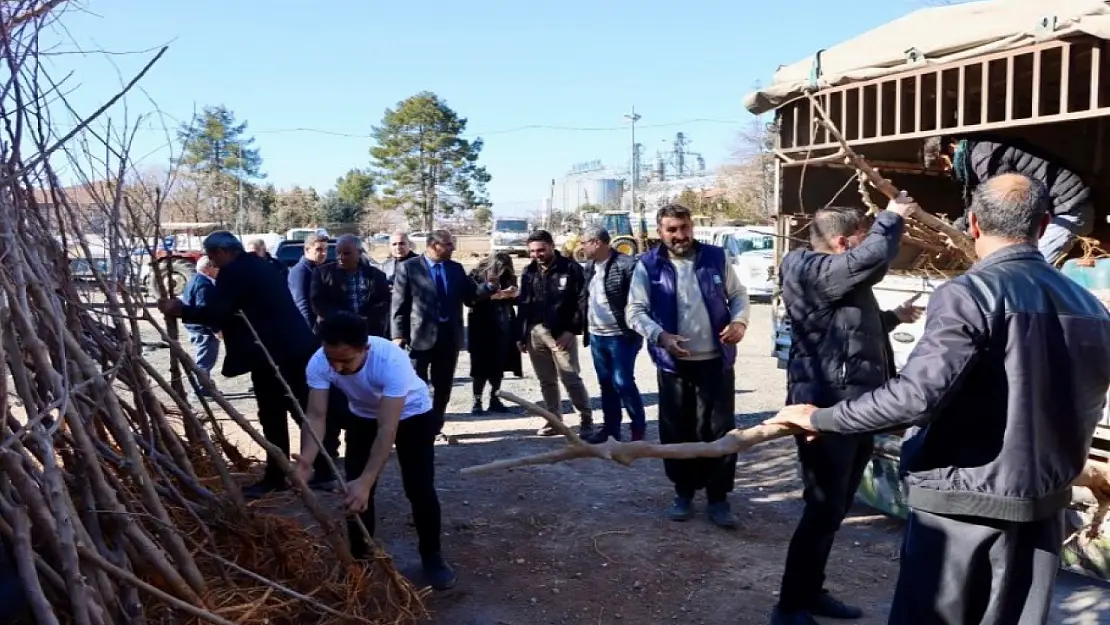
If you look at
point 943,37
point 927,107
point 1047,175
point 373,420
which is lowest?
point 373,420

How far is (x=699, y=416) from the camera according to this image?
4527mm

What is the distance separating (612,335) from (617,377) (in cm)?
31

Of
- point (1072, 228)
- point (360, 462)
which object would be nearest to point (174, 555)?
point (360, 462)

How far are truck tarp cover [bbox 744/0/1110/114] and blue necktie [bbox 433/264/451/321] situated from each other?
8.54ft

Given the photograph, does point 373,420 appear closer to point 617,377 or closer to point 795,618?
point 795,618

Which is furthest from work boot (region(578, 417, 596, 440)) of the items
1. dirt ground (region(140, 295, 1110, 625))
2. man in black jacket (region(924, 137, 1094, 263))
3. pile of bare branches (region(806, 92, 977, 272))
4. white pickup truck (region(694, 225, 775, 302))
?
white pickup truck (region(694, 225, 775, 302))

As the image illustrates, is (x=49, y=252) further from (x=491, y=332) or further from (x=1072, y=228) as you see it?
(x=1072, y=228)

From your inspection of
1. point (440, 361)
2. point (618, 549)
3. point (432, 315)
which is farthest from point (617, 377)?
point (618, 549)

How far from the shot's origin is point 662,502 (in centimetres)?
504

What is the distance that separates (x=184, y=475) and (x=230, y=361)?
1769 millimetres

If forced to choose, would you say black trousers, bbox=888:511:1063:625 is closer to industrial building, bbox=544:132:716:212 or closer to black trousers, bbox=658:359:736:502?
black trousers, bbox=658:359:736:502

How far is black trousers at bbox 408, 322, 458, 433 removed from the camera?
6.32 meters

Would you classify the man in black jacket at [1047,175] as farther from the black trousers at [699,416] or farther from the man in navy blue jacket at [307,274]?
the man in navy blue jacket at [307,274]

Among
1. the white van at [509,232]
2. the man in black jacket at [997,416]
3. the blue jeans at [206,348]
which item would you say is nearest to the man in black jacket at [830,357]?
the man in black jacket at [997,416]
